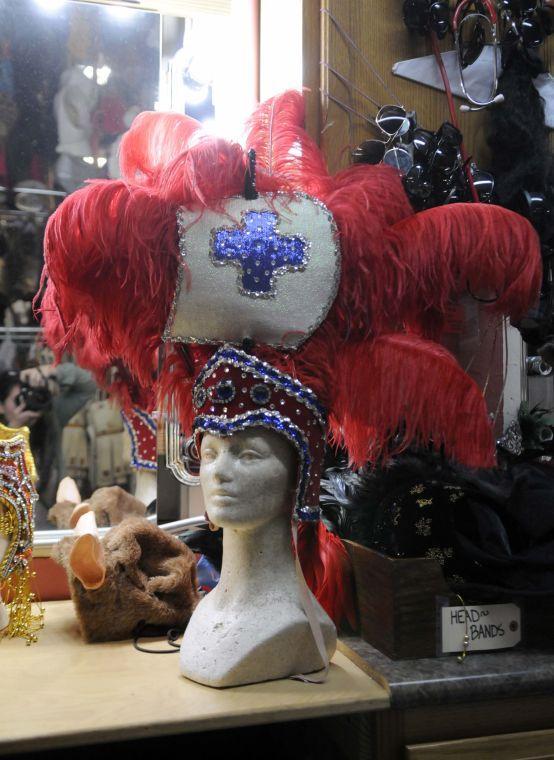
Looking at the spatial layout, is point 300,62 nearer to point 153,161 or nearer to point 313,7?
point 313,7

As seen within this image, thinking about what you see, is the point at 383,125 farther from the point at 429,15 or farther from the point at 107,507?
the point at 107,507

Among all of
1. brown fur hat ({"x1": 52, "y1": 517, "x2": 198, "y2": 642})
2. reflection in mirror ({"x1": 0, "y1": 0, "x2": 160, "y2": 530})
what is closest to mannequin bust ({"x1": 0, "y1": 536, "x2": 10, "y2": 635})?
brown fur hat ({"x1": 52, "y1": 517, "x2": 198, "y2": 642})

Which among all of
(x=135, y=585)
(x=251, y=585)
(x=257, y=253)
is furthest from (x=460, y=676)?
(x=257, y=253)

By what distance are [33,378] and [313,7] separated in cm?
90

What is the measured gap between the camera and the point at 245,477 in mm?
1147

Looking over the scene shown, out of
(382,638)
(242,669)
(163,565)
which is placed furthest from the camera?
(163,565)

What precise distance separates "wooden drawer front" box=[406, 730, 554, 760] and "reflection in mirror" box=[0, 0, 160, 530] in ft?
2.53

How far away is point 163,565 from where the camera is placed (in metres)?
1.41

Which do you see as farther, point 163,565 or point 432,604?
point 163,565

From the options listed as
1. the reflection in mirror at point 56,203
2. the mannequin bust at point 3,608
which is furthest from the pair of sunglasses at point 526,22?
the mannequin bust at point 3,608

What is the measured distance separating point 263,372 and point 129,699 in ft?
1.59

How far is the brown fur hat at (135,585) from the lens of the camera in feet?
4.36

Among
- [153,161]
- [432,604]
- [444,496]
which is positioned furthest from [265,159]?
[432,604]

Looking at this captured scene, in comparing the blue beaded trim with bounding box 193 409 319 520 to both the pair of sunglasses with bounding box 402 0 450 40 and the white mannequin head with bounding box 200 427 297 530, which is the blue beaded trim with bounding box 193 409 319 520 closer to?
the white mannequin head with bounding box 200 427 297 530
